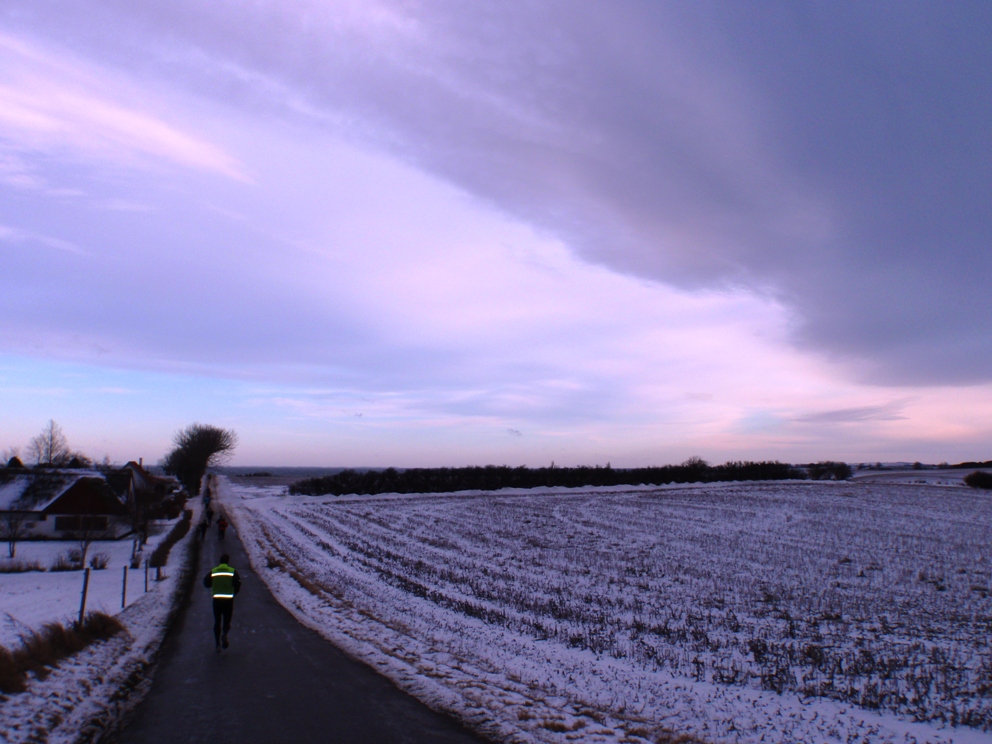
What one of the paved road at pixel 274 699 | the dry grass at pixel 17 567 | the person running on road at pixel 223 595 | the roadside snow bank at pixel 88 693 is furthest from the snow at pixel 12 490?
the person running on road at pixel 223 595

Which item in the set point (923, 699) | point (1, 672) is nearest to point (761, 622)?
point (923, 699)

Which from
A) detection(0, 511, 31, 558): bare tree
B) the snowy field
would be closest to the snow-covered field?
the snowy field

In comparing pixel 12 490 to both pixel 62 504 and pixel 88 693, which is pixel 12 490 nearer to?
pixel 62 504

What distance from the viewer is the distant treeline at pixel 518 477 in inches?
3364

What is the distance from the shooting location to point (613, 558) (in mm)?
24578

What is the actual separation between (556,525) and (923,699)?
30312mm

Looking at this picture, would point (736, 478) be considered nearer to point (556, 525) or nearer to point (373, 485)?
point (373, 485)

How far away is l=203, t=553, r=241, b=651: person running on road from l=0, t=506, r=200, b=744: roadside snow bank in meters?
1.31

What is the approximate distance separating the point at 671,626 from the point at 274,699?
Answer: 8.92m

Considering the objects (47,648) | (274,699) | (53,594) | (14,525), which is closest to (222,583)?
(47,648)

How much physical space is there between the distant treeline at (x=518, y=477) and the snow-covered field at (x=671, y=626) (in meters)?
53.7

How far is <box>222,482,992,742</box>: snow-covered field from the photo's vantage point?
29.1ft

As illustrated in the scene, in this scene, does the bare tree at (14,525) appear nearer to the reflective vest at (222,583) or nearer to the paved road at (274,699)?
the paved road at (274,699)

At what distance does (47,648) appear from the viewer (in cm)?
1126
